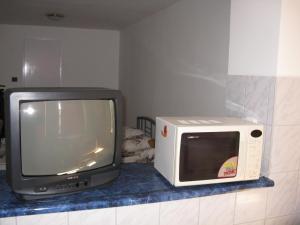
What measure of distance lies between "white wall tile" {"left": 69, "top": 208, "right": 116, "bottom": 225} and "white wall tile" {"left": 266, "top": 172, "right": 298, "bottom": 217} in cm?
78

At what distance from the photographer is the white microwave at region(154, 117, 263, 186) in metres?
1.31

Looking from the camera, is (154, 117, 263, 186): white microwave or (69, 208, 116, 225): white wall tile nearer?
(69, 208, 116, 225): white wall tile

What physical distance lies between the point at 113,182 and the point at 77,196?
0.19 meters

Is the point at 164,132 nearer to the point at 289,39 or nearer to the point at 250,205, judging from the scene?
the point at 250,205

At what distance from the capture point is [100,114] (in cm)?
123

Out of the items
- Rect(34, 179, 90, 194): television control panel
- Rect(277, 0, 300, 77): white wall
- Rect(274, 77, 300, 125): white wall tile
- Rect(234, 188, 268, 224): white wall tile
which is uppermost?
Rect(277, 0, 300, 77): white wall

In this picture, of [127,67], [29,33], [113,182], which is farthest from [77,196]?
[29,33]

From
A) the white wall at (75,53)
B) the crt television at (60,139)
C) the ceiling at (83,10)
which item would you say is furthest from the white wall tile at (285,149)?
the white wall at (75,53)

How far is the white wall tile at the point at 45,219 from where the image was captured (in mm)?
1135

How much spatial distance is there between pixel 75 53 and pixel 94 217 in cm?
477

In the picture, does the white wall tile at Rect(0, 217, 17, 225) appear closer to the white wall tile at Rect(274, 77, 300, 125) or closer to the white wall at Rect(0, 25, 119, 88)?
the white wall tile at Rect(274, 77, 300, 125)

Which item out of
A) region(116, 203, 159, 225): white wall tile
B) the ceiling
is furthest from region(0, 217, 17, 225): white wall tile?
the ceiling

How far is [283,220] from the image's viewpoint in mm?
1573

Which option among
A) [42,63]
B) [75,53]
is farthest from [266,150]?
[42,63]
